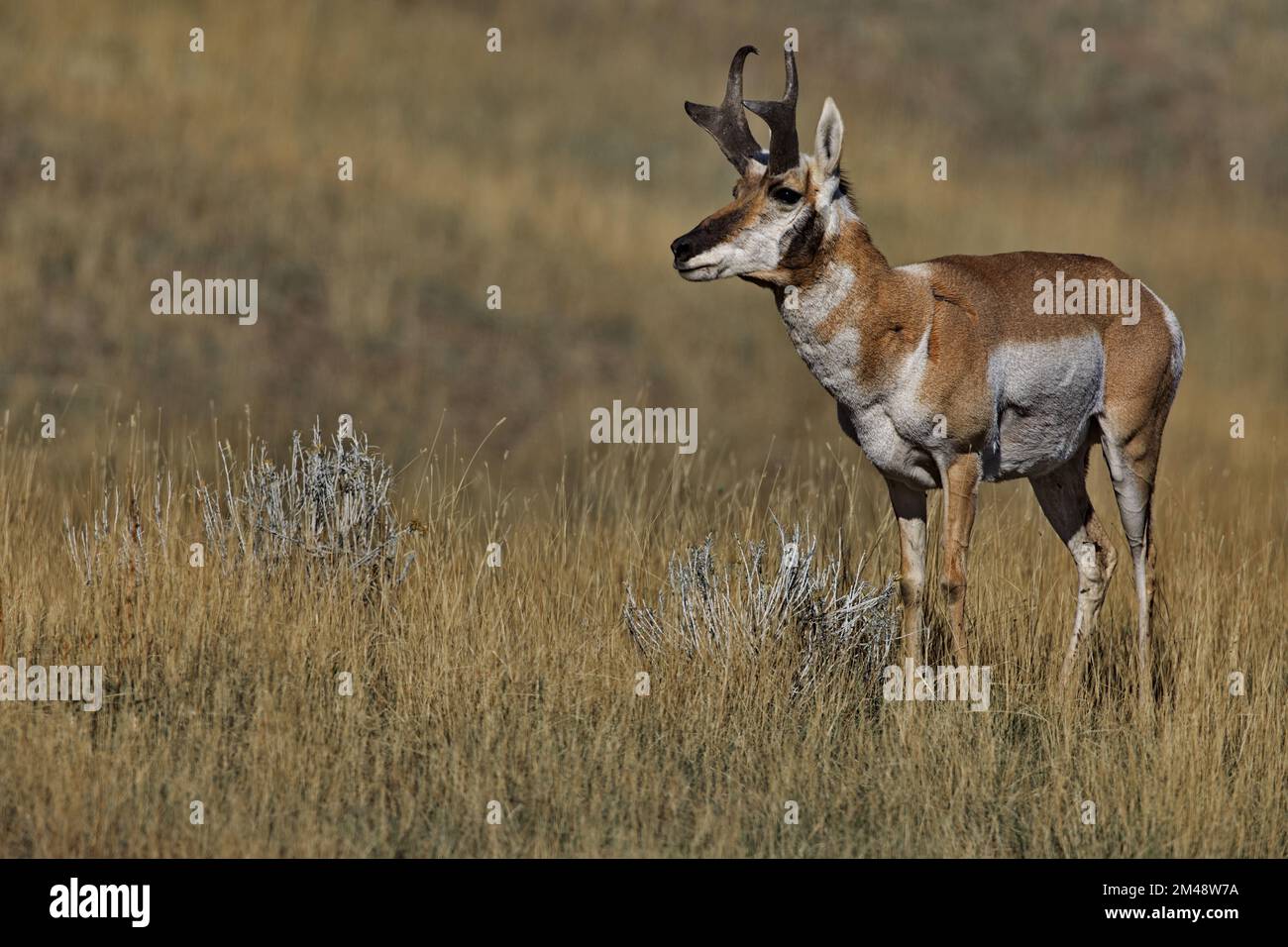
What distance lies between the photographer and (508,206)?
30094 millimetres

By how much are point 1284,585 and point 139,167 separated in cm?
2005

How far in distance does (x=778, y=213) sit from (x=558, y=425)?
600 inches

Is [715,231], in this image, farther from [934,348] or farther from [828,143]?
[934,348]

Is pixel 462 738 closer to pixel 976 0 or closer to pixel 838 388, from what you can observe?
pixel 838 388

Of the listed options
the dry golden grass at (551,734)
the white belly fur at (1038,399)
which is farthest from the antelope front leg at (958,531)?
the dry golden grass at (551,734)

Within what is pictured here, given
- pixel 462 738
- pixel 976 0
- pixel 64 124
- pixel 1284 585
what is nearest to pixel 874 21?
pixel 976 0

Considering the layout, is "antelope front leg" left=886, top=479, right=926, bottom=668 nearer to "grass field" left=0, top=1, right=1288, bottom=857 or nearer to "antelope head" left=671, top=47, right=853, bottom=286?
"grass field" left=0, top=1, right=1288, bottom=857

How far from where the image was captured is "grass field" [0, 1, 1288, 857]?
7.74m

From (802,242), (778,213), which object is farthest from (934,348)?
(778,213)

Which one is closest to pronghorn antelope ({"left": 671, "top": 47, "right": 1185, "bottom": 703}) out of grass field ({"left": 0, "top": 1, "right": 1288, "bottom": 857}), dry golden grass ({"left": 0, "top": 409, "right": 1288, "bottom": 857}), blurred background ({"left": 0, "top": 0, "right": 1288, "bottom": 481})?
dry golden grass ({"left": 0, "top": 409, "right": 1288, "bottom": 857})

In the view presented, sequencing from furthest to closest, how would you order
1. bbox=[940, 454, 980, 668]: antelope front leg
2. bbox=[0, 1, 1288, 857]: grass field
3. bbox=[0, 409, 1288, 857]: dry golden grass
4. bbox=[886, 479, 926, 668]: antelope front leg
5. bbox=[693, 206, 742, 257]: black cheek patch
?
A: bbox=[886, 479, 926, 668]: antelope front leg → bbox=[940, 454, 980, 668]: antelope front leg → bbox=[693, 206, 742, 257]: black cheek patch → bbox=[0, 1, 1288, 857]: grass field → bbox=[0, 409, 1288, 857]: dry golden grass

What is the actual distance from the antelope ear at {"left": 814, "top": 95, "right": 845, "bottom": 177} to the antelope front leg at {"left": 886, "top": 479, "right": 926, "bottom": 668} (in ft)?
5.39

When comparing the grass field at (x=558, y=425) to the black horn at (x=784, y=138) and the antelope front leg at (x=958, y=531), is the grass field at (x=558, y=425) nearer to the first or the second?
the antelope front leg at (x=958, y=531)

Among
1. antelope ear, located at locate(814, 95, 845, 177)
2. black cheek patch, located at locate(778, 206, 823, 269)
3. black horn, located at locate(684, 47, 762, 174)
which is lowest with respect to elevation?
black cheek patch, located at locate(778, 206, 823, 269)
